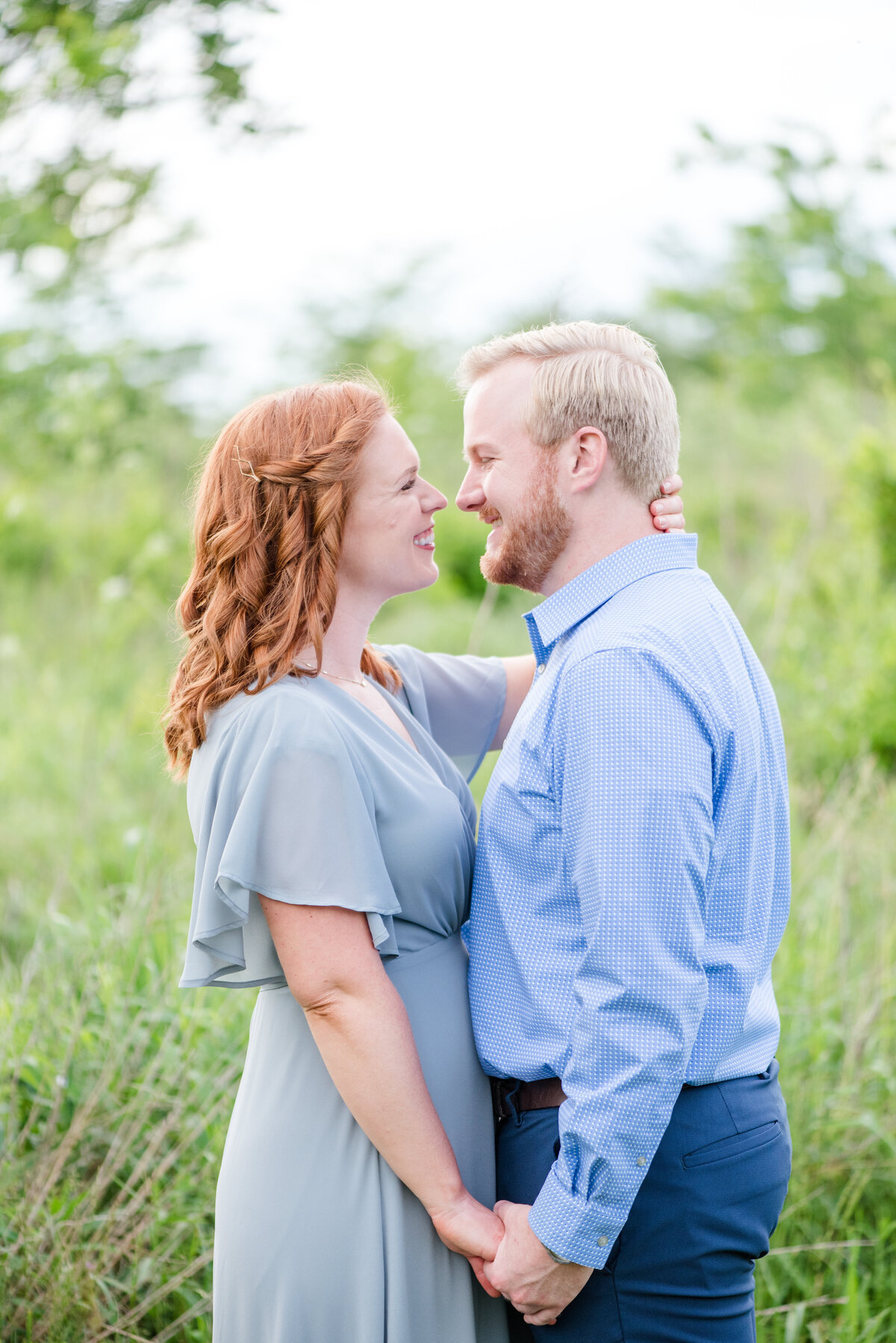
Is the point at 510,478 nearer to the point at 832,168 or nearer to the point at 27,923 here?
the point at 27,923

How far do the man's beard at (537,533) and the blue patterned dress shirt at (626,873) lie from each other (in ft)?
0.32

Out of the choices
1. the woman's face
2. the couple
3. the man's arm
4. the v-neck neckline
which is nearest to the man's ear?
the couple

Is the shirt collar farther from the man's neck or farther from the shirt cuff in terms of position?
the shirt cuff

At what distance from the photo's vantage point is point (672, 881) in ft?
5.50

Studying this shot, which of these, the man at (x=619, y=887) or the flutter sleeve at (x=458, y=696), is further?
the flutter sleeve at (x=458, y=696)

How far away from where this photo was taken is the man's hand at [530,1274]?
1772mm

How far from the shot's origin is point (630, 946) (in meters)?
1.66

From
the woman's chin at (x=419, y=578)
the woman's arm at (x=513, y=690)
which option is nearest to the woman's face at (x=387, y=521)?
the woman's chin at (x=419, y=578)

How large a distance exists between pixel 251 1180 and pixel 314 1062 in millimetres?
225

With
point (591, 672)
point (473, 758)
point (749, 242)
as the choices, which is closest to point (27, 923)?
point (473, 758)

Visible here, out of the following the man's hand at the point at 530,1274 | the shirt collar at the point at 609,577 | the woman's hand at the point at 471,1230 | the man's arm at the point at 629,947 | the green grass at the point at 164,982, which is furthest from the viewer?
the green grass at the point at 164,982

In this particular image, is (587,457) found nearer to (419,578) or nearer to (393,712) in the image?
(419,578)

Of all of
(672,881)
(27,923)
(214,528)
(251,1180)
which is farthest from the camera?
(27,923)

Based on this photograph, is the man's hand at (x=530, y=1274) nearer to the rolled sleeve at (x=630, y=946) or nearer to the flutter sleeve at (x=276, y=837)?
the rolled sleeve at (x=630, y=946)
